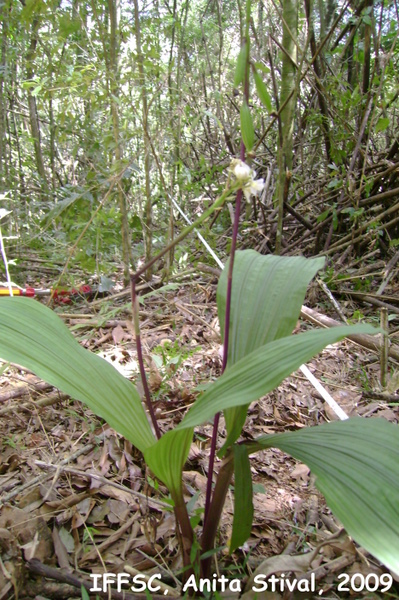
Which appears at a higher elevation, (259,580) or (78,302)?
(78,302)

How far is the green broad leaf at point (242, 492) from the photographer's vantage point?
70 centimetres

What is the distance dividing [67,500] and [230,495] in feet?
1.24

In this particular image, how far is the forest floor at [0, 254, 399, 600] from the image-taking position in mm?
811

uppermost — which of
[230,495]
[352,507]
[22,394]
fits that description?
[352,507]

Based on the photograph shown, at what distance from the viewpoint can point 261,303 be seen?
83cm

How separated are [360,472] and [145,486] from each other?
22.3 inches

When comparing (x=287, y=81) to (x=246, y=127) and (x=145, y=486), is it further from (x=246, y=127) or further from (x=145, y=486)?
(x=145, y=486)

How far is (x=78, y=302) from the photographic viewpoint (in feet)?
7.29

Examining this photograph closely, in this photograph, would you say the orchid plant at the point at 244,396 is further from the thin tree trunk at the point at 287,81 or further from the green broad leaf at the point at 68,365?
the thin tree trunk at the point at 287,81

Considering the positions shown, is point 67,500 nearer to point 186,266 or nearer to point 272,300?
point 272,300

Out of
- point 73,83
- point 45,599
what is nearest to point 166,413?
point 45,599

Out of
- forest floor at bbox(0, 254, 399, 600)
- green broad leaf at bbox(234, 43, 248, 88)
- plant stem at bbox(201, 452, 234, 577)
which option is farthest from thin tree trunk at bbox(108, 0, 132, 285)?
plant stem at bbox(201, 452, 234, 577)

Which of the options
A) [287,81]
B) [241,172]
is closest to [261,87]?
[241,172]

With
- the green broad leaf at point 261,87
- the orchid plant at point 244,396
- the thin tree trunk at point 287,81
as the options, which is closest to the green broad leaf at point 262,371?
the orchid plant at point 244,396
